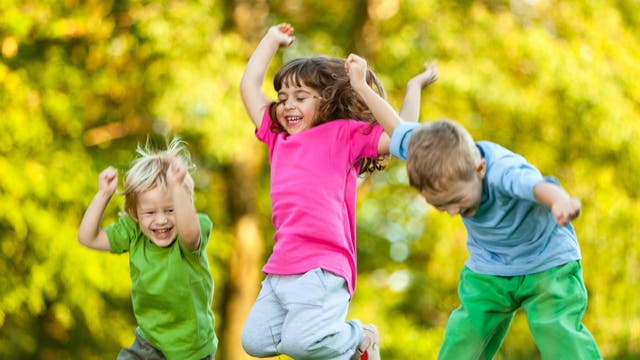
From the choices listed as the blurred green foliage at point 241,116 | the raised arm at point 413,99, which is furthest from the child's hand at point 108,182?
the blurred green foliage at point 241,116

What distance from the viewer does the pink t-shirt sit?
4035mm

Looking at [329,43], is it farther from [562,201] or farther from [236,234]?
[562,201]

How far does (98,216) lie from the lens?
4.34 m

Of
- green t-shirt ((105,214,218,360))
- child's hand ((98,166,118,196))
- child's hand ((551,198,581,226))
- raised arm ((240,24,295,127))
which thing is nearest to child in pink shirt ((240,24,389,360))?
raised arm ((240,24,295,127))

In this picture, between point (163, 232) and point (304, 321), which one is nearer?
point (304, 321)

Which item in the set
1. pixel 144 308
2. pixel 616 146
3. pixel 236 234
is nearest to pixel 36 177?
pixel 236 234

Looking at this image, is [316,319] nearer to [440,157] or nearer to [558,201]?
[440,157]

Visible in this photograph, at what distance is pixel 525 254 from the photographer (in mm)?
3678

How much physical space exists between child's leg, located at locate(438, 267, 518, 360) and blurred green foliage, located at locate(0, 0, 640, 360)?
4.81m

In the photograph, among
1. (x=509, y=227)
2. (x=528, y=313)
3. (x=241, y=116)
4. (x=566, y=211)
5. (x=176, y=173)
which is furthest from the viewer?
(x=241, y=116)

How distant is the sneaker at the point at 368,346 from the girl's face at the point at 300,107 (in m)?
0.88

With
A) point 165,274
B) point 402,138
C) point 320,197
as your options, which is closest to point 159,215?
point 165,274

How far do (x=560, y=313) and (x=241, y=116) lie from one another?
18.9 ft

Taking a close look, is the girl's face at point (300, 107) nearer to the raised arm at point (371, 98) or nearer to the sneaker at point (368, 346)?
the raised arm at point (371, 98)
